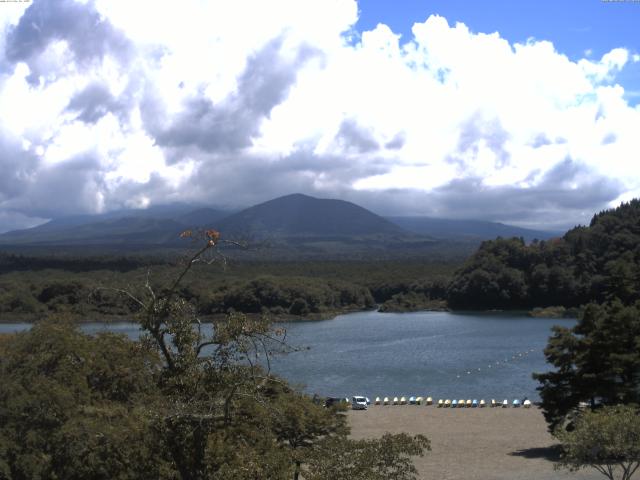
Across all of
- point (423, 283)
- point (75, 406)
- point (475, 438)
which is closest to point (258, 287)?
point (423, 283)

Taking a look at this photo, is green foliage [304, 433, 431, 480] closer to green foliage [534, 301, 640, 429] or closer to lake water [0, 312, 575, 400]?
green foliage [534, 301, 640, 429]

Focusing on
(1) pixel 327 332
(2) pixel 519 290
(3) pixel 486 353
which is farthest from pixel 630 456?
(2) pixel 519 290

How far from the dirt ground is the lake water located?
4084mm

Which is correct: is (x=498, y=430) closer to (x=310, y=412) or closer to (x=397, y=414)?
(x=397, y=414)

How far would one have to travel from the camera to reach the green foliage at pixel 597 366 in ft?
61.7

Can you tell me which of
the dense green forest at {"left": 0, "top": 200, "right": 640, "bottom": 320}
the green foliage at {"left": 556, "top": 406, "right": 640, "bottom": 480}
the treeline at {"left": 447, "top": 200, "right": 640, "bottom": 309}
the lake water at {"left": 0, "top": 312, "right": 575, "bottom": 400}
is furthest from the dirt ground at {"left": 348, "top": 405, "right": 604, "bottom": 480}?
the treeline at {"left": 447, "top": 200, "right": 640, "bottom": 309}

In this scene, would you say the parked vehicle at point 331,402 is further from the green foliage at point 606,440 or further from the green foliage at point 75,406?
the green foliage at point 75,406

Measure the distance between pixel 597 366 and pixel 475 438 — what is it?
517cm

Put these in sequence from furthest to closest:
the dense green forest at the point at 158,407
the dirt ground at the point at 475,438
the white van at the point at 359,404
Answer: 1. the white van at the point at 359,404
2. the dirt ground at the point at 475,438
3. the dense green forest at the point at 158,407

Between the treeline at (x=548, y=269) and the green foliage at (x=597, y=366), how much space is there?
5657 centimetres

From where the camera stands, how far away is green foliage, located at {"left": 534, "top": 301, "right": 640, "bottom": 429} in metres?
18.8

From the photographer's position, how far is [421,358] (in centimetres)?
4469

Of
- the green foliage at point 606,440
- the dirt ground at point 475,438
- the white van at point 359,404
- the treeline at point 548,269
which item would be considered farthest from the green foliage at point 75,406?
the treeline at point 548,269

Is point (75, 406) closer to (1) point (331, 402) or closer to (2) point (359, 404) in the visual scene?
(1) point (331, 402)
